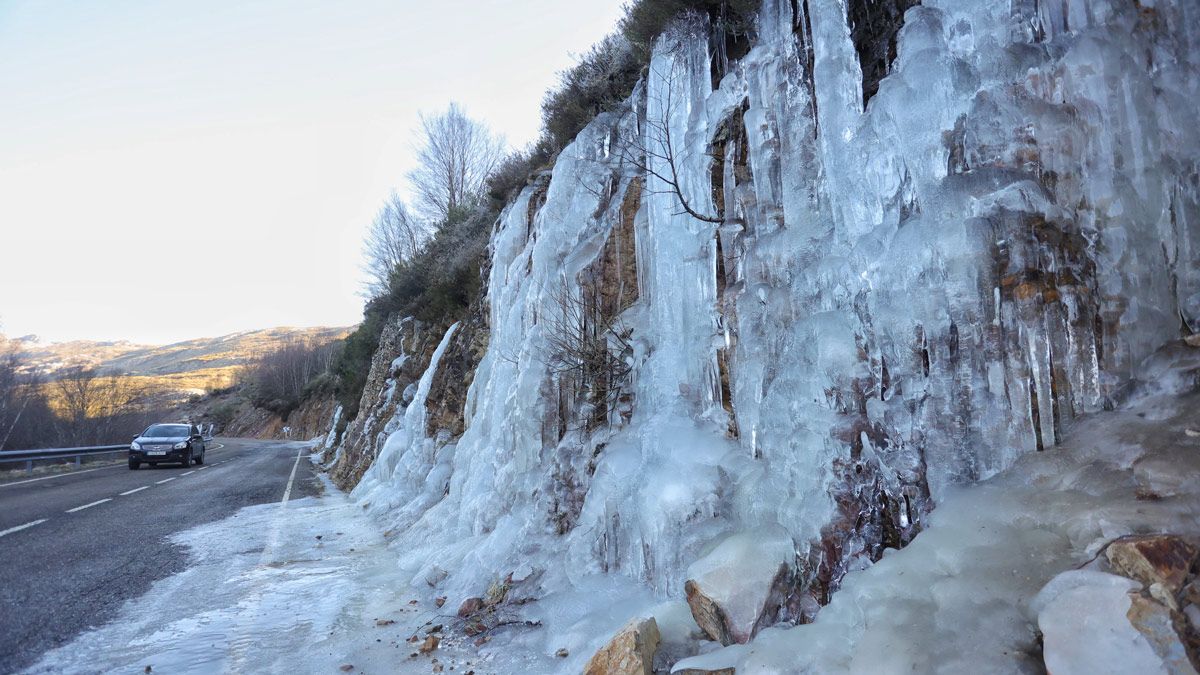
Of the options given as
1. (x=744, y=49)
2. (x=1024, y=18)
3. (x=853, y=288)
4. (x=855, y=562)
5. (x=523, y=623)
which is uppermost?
(x=744, y=49)

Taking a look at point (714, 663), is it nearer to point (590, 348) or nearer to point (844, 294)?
point (844, 294)

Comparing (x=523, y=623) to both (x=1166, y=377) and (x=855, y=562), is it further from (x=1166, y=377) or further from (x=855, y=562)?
(x=1166, y=377)

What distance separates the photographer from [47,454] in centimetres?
1599

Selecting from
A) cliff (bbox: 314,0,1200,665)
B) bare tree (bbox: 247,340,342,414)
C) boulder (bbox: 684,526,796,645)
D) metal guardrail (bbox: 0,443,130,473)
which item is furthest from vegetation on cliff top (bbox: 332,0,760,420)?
bare tree (bbox: 247,340,342,414)

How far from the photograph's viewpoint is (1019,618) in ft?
7.15

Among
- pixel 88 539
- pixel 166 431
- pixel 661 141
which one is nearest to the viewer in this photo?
pixel 661 141

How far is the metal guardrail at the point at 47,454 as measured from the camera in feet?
47.5

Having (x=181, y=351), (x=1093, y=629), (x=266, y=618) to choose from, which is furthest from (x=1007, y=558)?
(x=181, y=351)

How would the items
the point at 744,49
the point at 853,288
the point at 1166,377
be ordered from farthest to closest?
the point at 744,49 < the point at 853,288 < the point at 1166,377

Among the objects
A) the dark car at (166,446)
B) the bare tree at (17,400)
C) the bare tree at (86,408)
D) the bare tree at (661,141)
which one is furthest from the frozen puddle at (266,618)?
the bare tree at (86,408)

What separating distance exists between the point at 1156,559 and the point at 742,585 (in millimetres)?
1734

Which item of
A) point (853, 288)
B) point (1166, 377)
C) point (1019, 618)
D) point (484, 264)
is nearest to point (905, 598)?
point (1019, 618)

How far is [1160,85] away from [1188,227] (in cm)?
71


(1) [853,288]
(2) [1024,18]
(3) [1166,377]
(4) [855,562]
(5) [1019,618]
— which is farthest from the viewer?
(1) [853,288]
